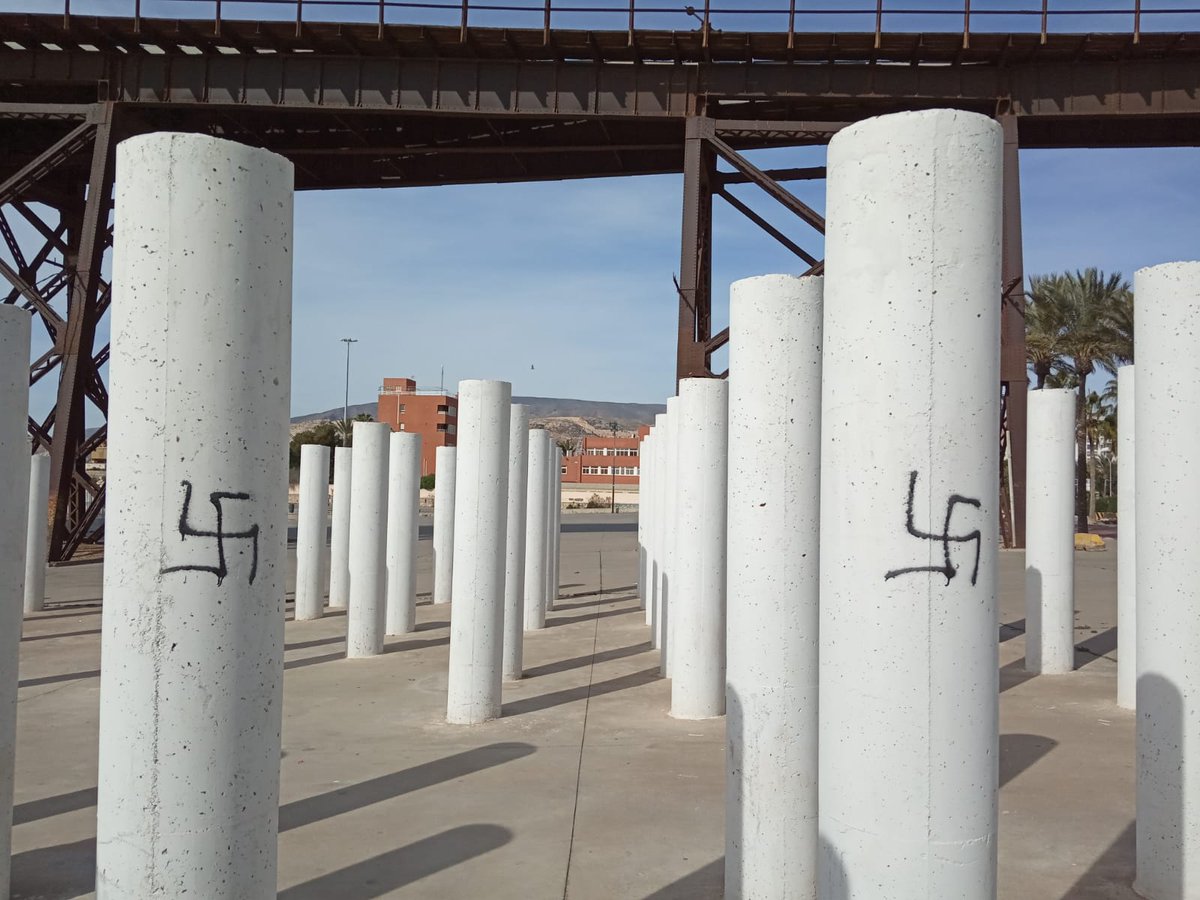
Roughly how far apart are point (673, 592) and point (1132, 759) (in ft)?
12.6

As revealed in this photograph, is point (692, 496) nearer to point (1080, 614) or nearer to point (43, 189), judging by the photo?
point (1080, 614)

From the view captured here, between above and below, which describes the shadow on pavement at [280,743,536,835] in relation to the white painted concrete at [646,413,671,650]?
below

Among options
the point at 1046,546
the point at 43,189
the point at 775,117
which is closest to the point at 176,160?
the point at 1046,546

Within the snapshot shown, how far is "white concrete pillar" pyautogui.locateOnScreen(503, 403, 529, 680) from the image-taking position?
11102 mm

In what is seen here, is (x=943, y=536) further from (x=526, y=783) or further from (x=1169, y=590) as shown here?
(x=526, y=783)

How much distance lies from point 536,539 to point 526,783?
752cm

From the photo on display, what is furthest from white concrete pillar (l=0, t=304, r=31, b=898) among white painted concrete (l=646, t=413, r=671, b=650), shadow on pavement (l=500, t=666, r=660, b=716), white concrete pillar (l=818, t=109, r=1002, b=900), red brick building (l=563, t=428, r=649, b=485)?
red brick building (l=563, t=428, r=649, b=485)

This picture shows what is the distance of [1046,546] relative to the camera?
38.0 ft

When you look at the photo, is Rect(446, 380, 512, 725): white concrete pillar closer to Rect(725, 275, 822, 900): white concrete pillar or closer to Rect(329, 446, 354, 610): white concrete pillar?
Rect(725, 275, 822, 900): white concrete pillar

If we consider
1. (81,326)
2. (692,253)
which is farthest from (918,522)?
(81,326)

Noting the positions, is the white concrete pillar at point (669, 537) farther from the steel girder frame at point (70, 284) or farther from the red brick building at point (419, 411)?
→ the red brick building at point (419, 411)

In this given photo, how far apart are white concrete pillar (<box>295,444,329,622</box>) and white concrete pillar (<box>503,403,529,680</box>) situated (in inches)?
172

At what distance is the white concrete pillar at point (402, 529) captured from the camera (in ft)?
45.8

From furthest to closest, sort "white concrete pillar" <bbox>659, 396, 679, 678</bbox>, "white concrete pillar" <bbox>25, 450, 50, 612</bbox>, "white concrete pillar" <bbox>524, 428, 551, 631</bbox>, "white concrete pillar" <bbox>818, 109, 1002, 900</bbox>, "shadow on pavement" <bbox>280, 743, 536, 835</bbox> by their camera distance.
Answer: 1. "white concrete pillar" <bbox>25, 450, 50, 612</bbox>
2. "white concrete pillar" <bbox>524, 428, 551, 631</bbox>
3. "white concrete pillar" <bbox>659, 396, 679, 678</bbox>
4. "shadow on pavement" <bbox>280, 743, 536, 835</bbox>
5. "white concrete pillar" <bbox>818, 109, 1002, 900</bbox>
